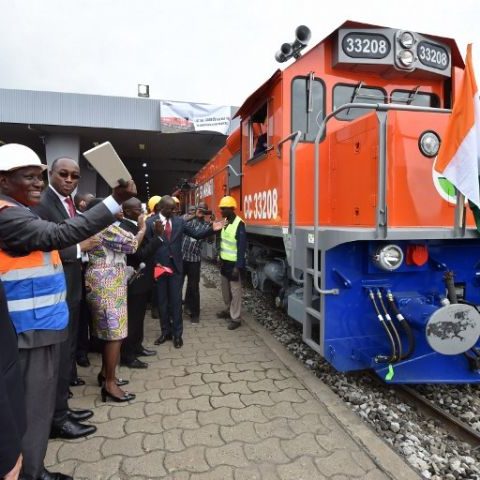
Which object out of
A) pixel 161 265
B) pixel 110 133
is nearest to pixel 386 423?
pixel 161 265

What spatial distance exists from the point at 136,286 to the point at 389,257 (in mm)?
2393

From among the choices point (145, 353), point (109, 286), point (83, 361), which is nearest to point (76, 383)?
point (83, 361)

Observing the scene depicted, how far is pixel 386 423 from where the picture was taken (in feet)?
9.18

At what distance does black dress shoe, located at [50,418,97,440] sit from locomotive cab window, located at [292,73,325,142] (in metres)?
3.34

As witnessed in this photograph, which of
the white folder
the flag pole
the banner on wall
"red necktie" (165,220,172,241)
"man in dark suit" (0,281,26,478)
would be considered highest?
the banner on wall

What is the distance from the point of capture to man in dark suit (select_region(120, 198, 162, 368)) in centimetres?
354

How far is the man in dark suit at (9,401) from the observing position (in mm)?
1077

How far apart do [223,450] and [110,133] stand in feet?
44.5

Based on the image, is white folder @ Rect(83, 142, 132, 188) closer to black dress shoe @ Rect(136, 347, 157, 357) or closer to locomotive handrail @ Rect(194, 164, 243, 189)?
black dress shoe @ Rect(136, 347, 157, 357)

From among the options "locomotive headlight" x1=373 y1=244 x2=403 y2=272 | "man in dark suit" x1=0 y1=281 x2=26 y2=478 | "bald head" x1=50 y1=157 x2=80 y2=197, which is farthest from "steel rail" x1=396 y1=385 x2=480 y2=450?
"bald head" x1=50 y1=157 x2=80 y2=197

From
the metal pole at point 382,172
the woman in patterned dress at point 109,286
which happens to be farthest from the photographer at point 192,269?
the metal pole at point 382,172

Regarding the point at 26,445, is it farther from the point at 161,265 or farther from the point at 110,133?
the point at 110,133

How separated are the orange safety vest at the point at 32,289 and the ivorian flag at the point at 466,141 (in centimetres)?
265

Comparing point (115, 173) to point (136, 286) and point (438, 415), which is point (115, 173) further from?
point (438, 415)
